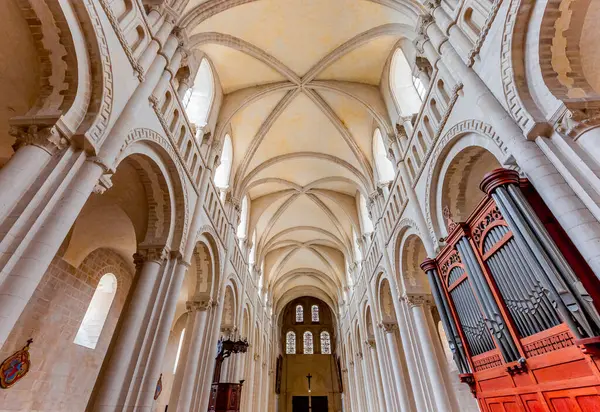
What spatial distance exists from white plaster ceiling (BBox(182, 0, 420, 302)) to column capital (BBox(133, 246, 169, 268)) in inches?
214

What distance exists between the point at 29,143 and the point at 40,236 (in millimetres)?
1239

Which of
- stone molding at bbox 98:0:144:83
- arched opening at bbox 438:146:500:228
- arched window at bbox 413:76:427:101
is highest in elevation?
arched window at bbox 413:76:427:101

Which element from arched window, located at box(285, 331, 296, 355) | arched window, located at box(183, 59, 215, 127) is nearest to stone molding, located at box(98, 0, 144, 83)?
arched window, located at box(183, 59, 215, 127)

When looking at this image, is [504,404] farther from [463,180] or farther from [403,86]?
[403,86]

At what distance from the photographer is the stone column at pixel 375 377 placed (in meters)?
13.1

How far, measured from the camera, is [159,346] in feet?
19.2

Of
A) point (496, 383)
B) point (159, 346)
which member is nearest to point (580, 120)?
point (496, 383)

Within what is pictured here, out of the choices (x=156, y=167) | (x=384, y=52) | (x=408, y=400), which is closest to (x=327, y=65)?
Answer: (x=384, y=52)

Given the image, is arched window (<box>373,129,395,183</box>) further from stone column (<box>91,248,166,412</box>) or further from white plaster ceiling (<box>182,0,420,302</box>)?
stone column (<box>91,248,166,412</box>)

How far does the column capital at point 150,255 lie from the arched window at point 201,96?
4.94 metres

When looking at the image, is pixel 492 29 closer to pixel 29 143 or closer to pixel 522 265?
pixel 522 265

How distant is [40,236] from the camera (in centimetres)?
342

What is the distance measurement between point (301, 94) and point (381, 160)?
4389mm

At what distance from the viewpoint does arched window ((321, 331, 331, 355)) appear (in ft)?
91.6
